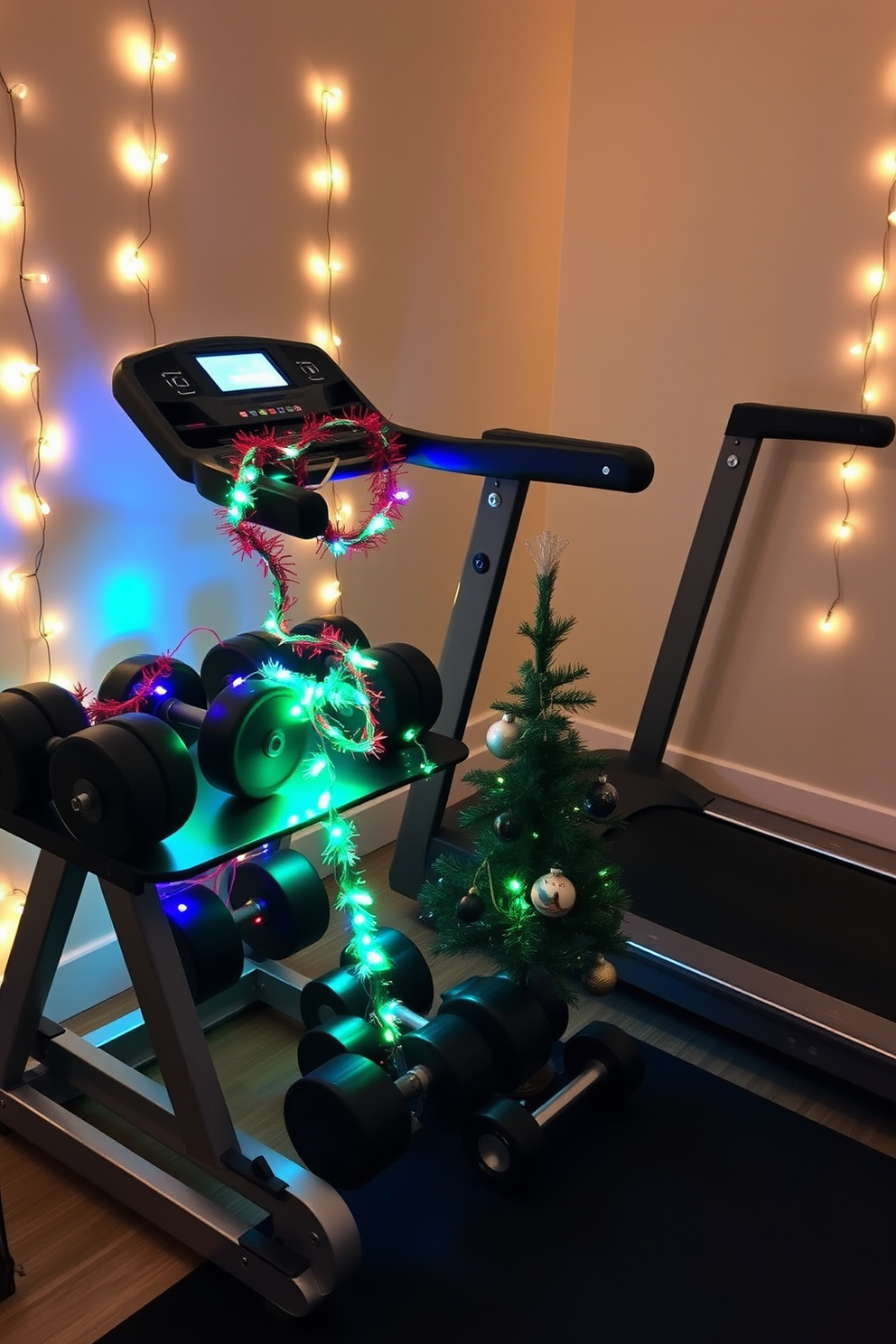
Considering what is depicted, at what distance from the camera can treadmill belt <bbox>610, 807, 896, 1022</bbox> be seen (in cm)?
227

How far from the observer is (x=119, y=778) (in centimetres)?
151

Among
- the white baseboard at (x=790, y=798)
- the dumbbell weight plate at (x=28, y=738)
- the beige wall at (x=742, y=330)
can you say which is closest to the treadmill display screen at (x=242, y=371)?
the dumbbell weight plate at (x=28, y=738)

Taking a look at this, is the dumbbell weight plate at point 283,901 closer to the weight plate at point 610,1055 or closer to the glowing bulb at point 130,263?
the weight plate at point 610,1055

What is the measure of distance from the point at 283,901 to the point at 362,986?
0.23 meters

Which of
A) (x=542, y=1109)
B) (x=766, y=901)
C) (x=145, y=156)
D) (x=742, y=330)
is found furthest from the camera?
(x=742, y=330)

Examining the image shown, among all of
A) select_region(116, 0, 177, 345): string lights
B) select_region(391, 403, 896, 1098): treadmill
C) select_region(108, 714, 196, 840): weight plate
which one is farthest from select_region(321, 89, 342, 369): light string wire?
select_region(108, 714, 196, 840): weight plate

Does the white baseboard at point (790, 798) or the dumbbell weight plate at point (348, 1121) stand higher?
the white baseboard at point (790, 798)

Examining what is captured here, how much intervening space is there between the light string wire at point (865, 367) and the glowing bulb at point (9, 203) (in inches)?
74.5

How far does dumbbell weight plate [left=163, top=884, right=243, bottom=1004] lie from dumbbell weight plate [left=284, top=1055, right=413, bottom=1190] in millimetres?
356

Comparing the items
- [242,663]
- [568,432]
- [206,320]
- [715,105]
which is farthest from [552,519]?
[242,663]

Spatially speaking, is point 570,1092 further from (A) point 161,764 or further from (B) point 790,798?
(B) point 790,798

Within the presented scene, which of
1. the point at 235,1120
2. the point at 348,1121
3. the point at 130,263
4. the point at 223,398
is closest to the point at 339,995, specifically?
the point at 235,1120

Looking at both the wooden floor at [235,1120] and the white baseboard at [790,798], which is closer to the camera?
the wooden floor at [235,1120]

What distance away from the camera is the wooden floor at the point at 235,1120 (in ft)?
5.46
